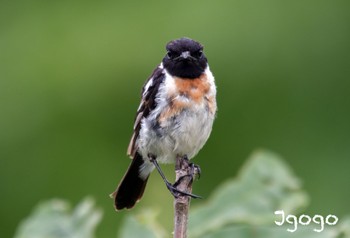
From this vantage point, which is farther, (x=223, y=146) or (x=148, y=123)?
(x=223, y=146)

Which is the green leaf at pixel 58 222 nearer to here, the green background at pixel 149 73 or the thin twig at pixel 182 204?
the thin twig at pixel 182 204

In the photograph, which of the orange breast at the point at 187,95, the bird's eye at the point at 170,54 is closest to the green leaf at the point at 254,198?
the orange breast at the point at 187,95

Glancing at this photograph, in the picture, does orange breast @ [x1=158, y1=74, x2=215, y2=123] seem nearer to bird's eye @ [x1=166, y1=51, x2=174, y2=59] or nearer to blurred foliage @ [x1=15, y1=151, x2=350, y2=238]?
bird's eye @ [x1=166, y1=51, x2=174, y2=59]

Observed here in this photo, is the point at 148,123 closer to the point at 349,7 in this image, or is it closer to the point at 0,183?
the point at 0,183

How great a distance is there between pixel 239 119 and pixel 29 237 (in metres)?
1.65

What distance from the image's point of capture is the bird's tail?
349cm

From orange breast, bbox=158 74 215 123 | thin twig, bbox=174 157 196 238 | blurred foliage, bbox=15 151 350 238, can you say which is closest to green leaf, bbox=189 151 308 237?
blurred foliage, bbox=15 151 350 238

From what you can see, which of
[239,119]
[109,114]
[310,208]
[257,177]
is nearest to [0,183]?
[109,114]

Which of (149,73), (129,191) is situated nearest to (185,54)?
(129,191)

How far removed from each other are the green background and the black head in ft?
2.65

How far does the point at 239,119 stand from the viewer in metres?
4.31

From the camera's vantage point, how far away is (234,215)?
9.05 ft

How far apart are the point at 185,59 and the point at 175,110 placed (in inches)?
8.0

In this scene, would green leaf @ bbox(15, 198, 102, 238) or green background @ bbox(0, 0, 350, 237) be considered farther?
green background @ bbox(0, 0, 350, 237)
